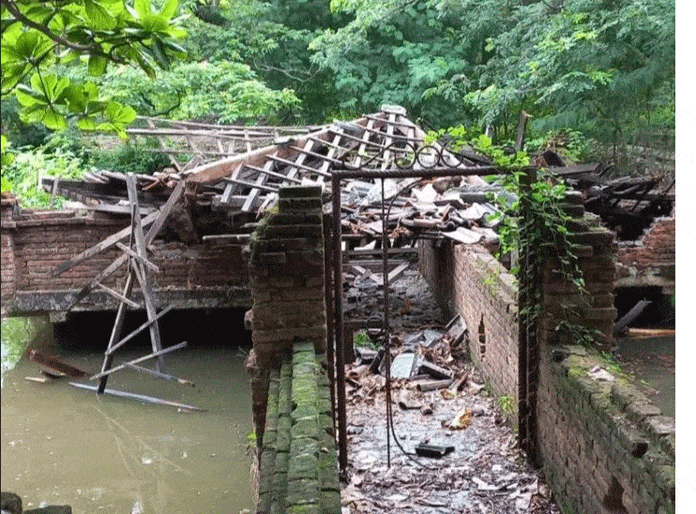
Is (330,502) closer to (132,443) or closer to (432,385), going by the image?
(432,385)

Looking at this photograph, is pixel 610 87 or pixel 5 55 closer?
pixel 5 55

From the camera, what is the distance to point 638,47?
986 cm

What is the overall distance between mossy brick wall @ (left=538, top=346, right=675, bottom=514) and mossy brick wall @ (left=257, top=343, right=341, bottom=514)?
162 centimetres

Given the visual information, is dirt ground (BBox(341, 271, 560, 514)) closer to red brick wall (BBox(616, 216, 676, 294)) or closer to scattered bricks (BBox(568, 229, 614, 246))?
scattered bricks (BBox(568, 229, 614, 246))

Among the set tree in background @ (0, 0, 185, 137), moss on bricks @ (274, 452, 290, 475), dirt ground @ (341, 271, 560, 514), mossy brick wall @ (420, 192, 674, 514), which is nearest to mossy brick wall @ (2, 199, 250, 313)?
dirt ground @ (341, 271, 560, 514)

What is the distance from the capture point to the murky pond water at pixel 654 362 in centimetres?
862

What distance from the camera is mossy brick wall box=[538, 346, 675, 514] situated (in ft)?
12.3

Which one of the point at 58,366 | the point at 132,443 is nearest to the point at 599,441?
the point at 132,443

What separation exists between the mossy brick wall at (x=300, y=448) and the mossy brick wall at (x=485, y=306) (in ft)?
8.56

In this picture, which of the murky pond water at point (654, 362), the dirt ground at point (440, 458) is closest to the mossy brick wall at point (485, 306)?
the dirt ground at point (440, 458)

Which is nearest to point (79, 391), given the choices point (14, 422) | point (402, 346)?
point (14, 422)
